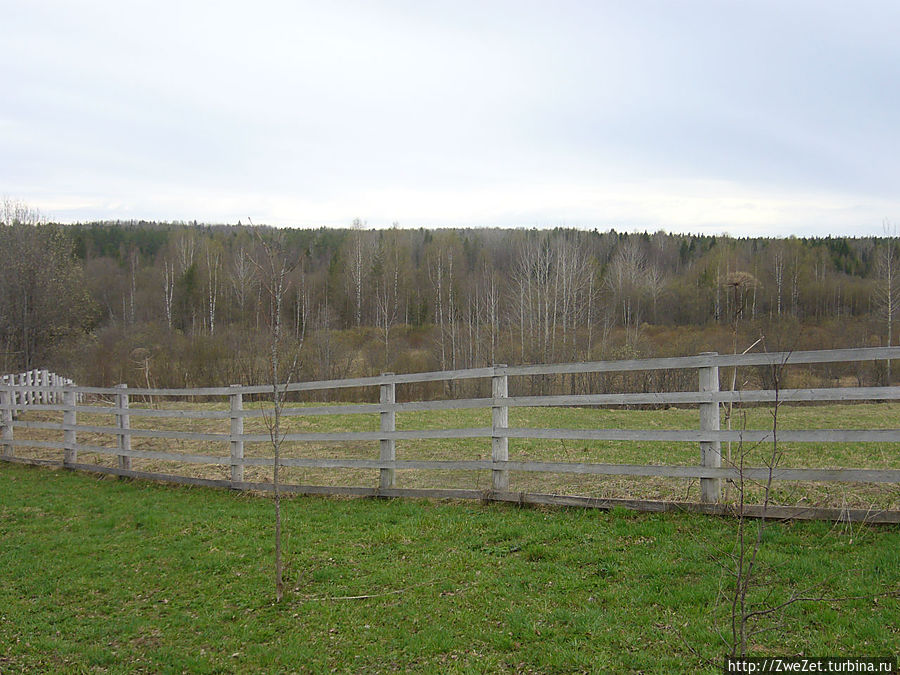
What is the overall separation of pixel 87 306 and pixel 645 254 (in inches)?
1757

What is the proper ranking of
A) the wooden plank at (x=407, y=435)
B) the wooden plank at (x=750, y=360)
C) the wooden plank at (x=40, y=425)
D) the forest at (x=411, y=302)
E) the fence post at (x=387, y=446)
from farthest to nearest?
the forest at (x=411, y=302)
the wooden plank at (x=40, y=425)
the fence post at (x=387, y=446)
the wooden plank at (x=407, y=435)
the wooden plank at (x=750, y=360)

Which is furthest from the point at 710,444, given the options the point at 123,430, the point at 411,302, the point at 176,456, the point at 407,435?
the point at 411,302

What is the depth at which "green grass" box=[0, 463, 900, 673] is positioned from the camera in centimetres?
362

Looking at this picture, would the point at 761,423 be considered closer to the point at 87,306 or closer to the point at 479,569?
the point at 479,569

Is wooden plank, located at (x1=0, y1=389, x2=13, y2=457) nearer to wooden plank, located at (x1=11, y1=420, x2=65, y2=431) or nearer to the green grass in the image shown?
wooden plank, located at (x1=11, y1=420, x2=65, y2=431)

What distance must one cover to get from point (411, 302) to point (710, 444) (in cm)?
4245

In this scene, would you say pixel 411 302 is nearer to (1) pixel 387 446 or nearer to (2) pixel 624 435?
(1) pixel 387 446

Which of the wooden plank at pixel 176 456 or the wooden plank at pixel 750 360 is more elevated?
the wooden plank at pixel 750 360

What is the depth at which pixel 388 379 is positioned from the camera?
7551 millimetres

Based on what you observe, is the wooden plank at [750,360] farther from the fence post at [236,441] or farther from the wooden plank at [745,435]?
the fence post at [236,441]

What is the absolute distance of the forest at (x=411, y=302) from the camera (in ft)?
95.2

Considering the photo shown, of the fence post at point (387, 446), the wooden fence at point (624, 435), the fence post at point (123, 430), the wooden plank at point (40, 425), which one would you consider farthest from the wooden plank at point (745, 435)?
the wooden plank at point (40, 425)

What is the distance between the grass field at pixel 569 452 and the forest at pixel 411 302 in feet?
11.3

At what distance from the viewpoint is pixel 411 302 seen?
47.7m
